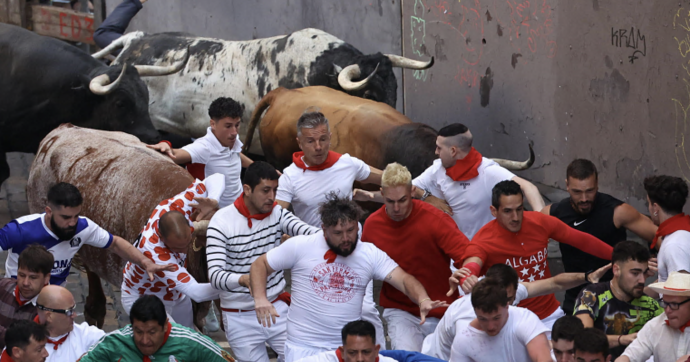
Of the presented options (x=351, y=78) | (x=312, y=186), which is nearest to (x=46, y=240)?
(x=312, y=186)

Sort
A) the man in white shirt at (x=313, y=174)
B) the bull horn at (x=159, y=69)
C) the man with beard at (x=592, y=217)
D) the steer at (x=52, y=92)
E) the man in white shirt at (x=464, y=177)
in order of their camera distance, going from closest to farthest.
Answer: the man with beard at (x=592, y=217)
the man in white shirt at (x=313, y=174)
the man in white shirt at (x=464, y=177)
the steer at (x=52, y=92)
the bull horn at (x=159, y=69)

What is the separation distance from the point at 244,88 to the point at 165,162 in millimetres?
3897

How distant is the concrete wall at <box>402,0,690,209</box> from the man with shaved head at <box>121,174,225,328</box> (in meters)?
3.84

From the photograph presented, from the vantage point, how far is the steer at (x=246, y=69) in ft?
34.3

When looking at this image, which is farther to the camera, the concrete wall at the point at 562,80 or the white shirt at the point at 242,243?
the concrete wall at the point at 562,80

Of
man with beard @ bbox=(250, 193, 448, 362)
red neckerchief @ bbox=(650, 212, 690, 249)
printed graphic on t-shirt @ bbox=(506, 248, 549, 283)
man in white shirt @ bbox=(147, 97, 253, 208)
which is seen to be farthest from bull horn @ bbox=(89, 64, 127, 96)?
red neckerchief @ bbox=(650, 212, 690, 249)

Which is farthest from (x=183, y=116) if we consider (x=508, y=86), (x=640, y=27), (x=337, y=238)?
(x=337, y=238)

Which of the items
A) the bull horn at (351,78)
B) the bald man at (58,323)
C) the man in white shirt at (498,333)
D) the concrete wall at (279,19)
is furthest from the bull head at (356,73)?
the man in white shirt at (498,333)

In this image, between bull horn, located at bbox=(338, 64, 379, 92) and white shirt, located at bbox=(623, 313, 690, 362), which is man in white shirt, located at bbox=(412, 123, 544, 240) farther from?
bull horn, located at bbox=(338, 64, 379, 92)

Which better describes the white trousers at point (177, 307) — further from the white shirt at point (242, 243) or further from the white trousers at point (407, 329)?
the white trousers at point (407, 329)

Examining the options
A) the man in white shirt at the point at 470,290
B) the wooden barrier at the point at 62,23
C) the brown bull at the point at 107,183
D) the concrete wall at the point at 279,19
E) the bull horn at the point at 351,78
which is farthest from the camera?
the wooden barrier at the point at 62,23

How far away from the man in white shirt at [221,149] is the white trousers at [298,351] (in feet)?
6.47

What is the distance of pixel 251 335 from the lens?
6121 millimetres

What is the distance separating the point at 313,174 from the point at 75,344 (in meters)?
2.17
